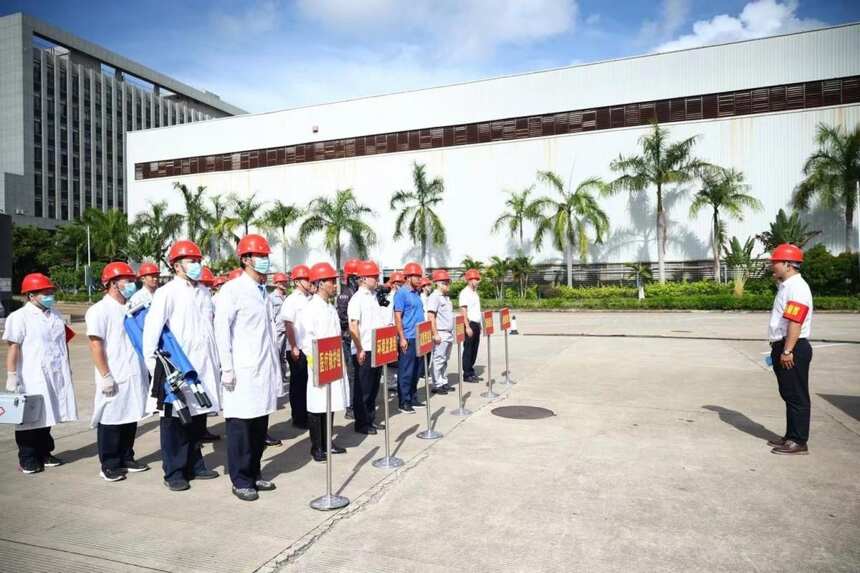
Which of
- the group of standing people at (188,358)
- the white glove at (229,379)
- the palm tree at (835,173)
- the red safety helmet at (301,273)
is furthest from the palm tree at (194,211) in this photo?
the white glove at (229,379)

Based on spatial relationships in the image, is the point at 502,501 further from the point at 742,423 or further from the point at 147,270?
the point at 147,270

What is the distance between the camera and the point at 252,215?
3844 cm

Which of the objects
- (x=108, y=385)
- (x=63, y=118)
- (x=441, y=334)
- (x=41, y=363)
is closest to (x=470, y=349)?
(x=441, y=334)

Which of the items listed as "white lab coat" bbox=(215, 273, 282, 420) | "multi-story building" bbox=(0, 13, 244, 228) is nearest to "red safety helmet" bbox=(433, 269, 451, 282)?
"white lab coat" bbox=(215, 273, 282, 420)

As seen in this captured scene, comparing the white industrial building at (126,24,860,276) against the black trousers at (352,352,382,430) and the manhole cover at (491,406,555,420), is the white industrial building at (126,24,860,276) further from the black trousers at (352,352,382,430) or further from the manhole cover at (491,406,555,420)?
the black trousers at (352,352,382,430)

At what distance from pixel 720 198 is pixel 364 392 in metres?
27.7

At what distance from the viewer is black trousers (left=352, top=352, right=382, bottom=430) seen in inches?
259

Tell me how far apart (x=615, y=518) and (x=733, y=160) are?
31255mm

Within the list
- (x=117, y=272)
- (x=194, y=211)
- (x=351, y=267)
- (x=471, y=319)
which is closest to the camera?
(x=117, y=272)

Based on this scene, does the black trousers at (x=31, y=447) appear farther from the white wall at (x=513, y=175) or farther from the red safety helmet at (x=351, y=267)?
the white wall at (x=513, y=175)

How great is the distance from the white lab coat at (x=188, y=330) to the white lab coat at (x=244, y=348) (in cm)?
50

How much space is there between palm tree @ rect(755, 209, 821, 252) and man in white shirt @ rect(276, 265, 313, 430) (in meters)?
27.4

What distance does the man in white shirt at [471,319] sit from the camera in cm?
974

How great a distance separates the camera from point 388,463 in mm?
5395
